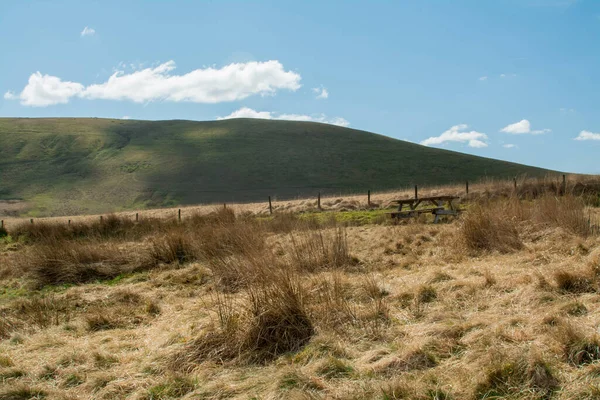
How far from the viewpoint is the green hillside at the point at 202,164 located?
218ft

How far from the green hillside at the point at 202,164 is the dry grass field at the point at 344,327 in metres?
53.3

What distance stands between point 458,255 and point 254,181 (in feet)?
204

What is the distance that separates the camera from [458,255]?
354 inches

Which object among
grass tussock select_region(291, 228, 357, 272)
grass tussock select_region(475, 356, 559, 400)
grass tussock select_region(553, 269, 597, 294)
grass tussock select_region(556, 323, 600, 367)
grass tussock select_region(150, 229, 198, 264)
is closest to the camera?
grass tussock select_region(475, 356, 559, 400)

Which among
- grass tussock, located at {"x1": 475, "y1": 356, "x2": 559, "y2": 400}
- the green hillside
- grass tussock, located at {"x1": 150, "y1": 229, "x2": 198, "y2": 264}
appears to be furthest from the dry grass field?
the green hillside

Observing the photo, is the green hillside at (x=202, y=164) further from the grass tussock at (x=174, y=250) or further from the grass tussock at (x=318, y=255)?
the grass tussock at (x=318, y=255)

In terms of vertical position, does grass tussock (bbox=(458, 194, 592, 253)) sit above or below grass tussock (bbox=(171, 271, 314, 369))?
above

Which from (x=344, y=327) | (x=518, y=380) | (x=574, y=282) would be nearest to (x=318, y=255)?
(x=344, y=327)

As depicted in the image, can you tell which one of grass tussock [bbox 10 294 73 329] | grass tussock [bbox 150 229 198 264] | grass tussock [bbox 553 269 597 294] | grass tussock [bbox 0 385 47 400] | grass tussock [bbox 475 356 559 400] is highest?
grass tussock [bbox 553 269 597 294]

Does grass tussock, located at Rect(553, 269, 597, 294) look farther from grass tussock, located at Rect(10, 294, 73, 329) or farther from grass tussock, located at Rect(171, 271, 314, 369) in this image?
grass tussock, located at Rect(10, 294, 73, 329)

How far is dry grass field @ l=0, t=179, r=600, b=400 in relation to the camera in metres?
4.07

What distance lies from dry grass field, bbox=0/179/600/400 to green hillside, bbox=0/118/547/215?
53.3 m

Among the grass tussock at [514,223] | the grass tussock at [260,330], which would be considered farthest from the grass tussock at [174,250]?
the grass tussock at [260,330]

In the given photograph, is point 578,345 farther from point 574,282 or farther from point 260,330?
point 260,330
